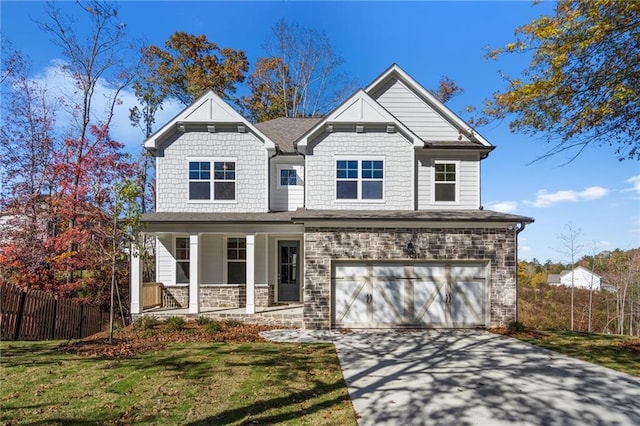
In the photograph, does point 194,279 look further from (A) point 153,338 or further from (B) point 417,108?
(B) point 417,108

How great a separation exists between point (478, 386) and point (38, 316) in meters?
11.9

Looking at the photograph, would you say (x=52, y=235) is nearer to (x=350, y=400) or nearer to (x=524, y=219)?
(x=350, y=400)

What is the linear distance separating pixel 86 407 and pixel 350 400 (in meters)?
3.97

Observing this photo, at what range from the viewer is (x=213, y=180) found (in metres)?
13.1

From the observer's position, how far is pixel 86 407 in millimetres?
5090

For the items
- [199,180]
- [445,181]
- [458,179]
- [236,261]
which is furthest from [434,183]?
[199,180]

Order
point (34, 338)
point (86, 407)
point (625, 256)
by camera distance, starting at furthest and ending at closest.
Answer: point (625, 256) → point (34, 338) → point (86, 407)

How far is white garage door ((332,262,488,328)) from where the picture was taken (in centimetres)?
1102

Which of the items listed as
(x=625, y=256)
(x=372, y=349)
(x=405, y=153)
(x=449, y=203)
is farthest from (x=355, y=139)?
(x=625, y=256)

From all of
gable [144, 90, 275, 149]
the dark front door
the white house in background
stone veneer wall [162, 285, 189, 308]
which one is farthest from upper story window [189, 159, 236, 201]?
the white house in background

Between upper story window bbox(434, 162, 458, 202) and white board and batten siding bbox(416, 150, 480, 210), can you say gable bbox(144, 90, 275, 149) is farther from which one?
upper story window bbox(434, 162, 458, 202)

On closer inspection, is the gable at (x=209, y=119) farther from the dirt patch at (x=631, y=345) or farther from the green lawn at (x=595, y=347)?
the dirt patch at (x=631, y=345)

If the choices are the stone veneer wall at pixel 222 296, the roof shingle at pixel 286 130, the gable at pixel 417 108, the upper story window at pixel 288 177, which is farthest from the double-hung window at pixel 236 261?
the gable at pixel 417 108

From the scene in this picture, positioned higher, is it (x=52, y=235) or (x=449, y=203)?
(x=449, y=203)
